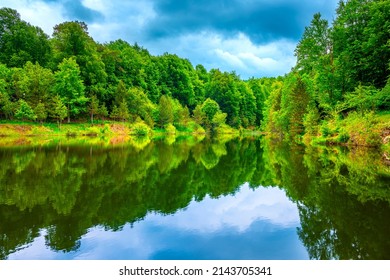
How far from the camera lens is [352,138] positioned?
26.5 meters

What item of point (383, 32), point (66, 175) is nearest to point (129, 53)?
point (383, 32)

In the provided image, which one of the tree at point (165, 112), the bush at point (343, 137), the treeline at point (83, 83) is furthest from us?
the tree at point (165, 112)

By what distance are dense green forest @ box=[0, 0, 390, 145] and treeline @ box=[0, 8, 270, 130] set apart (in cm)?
18

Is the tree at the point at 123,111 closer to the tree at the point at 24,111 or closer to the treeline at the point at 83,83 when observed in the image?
the treeline at the point at 83,83

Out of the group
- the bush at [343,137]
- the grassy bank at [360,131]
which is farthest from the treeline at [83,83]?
the bush at [343,137]

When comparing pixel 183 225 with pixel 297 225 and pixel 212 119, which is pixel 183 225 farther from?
pixel 212 119

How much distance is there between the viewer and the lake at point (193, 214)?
5.81 m

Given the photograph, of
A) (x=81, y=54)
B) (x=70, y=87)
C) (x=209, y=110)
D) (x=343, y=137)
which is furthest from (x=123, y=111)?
(x=343, y=137)

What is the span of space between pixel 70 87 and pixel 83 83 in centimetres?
743

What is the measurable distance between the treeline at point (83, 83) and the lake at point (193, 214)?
36.1 metres

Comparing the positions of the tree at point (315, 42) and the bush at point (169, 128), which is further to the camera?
the bush at point (169, 128)

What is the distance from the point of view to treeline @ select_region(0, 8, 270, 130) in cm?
4522

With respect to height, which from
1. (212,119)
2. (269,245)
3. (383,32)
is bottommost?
(269,245)

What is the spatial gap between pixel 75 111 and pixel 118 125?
26.0ft
